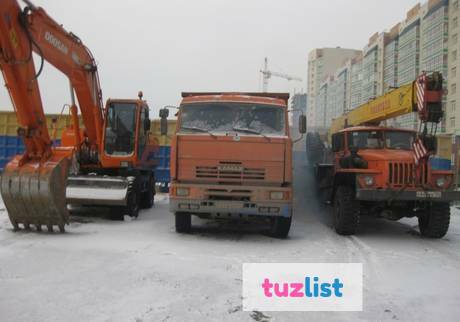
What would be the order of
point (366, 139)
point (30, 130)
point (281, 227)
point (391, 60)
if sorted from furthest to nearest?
point (391, 60) < point (366, 139) < point (281, 227) < point (30, 130)

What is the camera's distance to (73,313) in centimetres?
402

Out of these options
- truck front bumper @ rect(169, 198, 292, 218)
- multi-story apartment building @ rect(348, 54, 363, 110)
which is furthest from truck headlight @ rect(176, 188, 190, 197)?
multi-story apartment building @ rect(348, 54, 363, 110)

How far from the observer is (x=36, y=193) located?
7.41 metres

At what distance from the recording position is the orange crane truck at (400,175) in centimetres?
800

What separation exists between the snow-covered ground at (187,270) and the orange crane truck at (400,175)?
1.59ft

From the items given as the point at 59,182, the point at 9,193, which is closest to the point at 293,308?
the point at 59,182

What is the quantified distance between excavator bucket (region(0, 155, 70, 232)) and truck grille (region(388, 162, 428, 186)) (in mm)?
5776

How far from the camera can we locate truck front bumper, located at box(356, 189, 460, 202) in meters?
7.84

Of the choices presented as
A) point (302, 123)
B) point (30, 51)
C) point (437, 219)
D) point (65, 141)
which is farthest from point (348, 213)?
point (65, 141)

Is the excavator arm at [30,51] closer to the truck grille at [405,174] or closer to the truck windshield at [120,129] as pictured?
the truck windshield at [120,129]

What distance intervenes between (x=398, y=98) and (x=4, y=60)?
760 cm

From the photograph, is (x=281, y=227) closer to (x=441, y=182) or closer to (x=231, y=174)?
(x=231, y=174)

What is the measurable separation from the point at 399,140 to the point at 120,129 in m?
6.16

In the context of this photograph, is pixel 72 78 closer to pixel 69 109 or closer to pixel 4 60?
pixel 69 109
